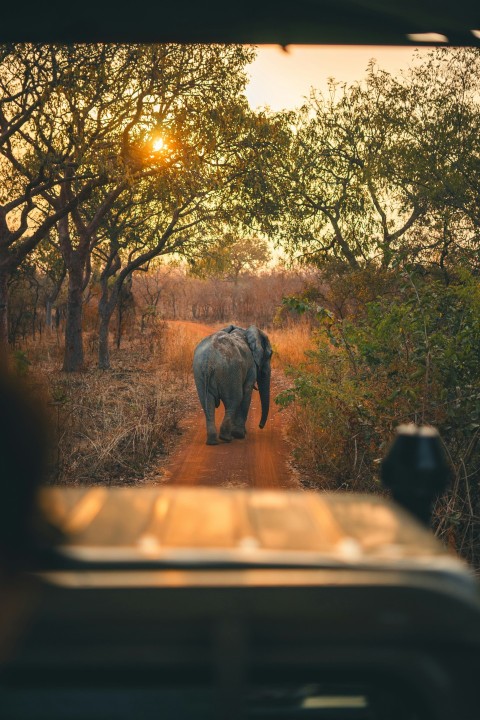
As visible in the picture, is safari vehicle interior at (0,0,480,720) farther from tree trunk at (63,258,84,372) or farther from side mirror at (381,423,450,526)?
tree trunk at (63,258,84,372)

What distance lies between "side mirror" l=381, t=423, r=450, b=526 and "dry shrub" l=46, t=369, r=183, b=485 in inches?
219

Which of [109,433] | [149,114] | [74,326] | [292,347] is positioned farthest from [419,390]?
[292,347]

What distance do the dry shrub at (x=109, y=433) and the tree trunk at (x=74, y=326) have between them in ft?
19.2

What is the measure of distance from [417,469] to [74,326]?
17659 millimetres

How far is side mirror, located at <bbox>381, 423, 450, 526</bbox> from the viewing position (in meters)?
1.37

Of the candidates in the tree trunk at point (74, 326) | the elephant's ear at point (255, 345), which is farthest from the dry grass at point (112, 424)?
the tree trunk at point (74, 326)

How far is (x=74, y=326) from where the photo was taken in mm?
18438

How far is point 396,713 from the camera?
1.29 meters

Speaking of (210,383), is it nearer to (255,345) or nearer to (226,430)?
(226,430)

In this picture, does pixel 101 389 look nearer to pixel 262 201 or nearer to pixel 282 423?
pixel 282 423

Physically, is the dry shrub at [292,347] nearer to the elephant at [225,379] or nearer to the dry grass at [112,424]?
the dry grass at [112,424]

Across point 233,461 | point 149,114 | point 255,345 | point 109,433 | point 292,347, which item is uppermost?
point 149,114

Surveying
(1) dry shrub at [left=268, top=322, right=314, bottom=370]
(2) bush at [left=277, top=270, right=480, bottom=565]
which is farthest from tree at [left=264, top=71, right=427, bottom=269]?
(2) bush at [left=277, top=270, right=480, bottom=565]

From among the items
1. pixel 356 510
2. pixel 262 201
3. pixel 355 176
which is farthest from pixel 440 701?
pixel 355 176
